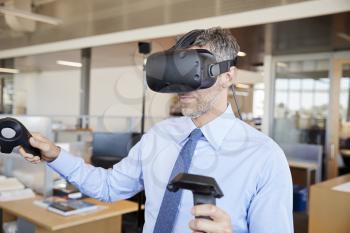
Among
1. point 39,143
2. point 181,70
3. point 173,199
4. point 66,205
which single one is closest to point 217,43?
point 181,70

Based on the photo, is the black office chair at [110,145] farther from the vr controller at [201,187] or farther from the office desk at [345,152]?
the office desk at [345,152]

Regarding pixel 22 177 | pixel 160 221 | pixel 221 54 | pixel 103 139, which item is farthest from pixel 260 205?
Result: pixel 103 139

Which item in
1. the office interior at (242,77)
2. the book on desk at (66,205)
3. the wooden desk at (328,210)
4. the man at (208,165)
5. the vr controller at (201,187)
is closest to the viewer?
the vr controller at (201,187)

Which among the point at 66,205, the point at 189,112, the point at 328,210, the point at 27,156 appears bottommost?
the point at 66,205

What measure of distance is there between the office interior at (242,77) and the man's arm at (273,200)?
28.8 inches

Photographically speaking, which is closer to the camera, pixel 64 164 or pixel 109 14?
pixel 64 164

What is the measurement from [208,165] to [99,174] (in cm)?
36

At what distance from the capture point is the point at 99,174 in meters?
1.09

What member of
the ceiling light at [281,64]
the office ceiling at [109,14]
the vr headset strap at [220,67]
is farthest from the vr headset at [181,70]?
the ceiling light at [281,64]

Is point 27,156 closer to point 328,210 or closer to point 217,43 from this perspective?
point 217,43

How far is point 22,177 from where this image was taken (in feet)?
8.94

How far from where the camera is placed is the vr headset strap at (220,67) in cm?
79

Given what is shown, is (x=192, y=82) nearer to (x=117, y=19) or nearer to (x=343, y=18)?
(x=343, y=18)

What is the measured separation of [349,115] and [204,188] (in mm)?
4785
